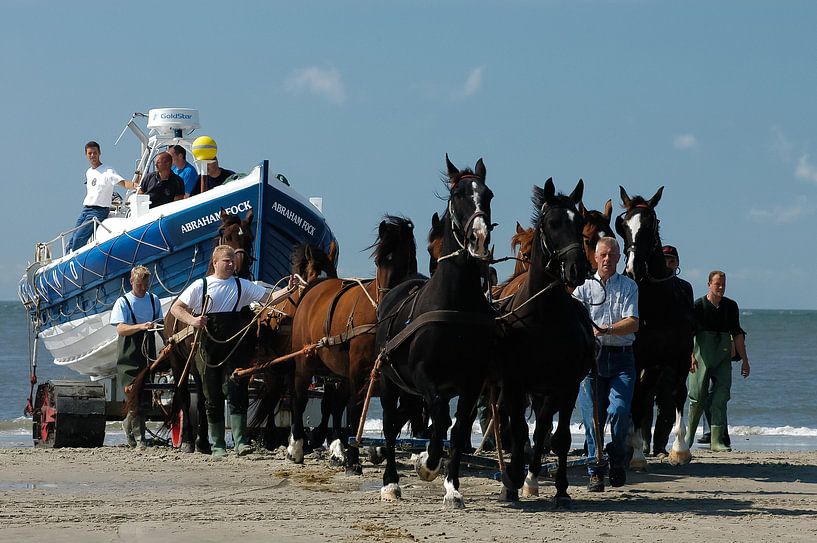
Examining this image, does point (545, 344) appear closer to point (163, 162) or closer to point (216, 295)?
point (216, 295)

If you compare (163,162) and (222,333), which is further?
(163,162)

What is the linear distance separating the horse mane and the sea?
6.71 m

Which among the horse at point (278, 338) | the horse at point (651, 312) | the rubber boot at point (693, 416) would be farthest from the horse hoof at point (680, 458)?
the horse at point (278, 338)

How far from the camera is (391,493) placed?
30.8 ft

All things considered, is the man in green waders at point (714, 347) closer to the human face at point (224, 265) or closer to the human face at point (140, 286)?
the human face at point (224, 265)

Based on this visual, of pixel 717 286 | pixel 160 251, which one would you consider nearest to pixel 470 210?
pixel 717 286

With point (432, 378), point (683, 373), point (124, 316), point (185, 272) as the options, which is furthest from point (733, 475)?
point (185, 272)

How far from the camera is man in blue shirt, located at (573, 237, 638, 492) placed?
10.2 m

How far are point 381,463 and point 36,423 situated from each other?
474 centimetres

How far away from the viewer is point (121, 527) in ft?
26.3

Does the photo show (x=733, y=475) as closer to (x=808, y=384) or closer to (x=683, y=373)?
(x=683, y=373)

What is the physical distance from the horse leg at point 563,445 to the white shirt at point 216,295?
4.62 meters

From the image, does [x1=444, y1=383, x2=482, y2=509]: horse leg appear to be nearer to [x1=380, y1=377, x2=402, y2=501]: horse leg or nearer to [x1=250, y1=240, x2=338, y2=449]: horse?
[x1=380, y1=377, x2=402, y2=501]: horse leg

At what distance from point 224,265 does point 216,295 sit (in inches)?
12.5
